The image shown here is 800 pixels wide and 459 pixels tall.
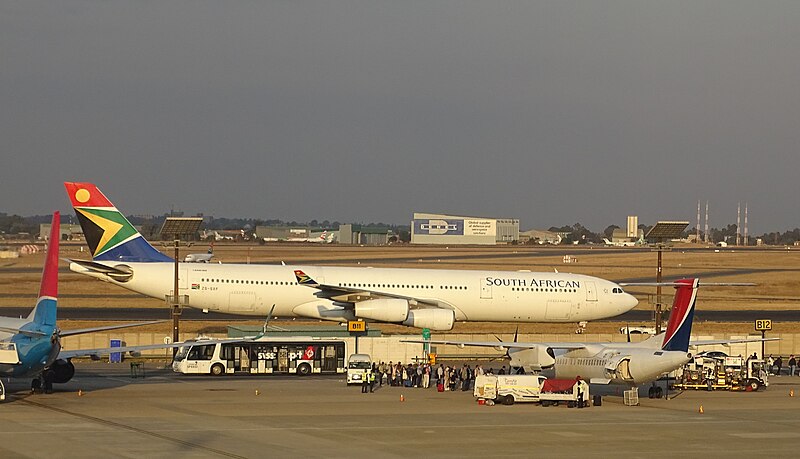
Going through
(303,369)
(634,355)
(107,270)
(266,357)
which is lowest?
(303,369)

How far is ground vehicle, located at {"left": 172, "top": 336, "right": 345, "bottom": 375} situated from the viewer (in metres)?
55.3

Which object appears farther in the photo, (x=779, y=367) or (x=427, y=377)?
(x=779, y=367)

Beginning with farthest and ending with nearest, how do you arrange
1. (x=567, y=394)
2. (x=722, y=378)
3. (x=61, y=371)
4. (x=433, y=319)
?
(x=433, y=319)
(x=722, y=378)
(x=61, y=371)
(x=567, y=394)

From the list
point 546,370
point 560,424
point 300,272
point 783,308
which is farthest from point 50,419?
point 783,308

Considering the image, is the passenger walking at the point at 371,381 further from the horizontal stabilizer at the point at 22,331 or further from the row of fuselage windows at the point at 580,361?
the horizontal stabilizer at the point at 22,331

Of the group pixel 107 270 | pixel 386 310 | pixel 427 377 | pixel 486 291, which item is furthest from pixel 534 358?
pixel 107 270

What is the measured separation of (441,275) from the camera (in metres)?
67.4

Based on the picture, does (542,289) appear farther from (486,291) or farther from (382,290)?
(382,290)

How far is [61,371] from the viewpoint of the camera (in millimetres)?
46031

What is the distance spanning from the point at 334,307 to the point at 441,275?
21.3 ft

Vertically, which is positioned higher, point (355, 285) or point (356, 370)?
point (355, 285)

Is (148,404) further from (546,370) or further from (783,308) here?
(783,308)

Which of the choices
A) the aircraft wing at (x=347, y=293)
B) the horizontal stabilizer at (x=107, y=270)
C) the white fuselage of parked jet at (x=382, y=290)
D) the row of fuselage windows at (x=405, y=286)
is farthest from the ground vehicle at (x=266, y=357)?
the horizontal stabilizer at (x=107, y=270)

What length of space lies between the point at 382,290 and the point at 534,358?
59.6 ft
